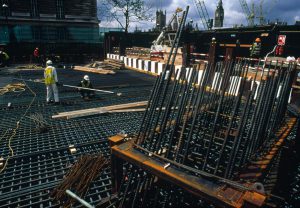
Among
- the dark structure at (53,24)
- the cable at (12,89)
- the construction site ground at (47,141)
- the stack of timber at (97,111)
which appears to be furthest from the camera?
the dark structure at (53,24)

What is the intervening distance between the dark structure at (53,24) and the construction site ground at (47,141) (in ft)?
60.8

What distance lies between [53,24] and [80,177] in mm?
32388

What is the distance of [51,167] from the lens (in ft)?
15.5

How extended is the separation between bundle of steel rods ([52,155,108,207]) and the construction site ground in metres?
0.11

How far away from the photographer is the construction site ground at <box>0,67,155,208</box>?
4.04m

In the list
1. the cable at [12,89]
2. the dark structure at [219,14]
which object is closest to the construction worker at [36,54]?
the cable at [12,89]

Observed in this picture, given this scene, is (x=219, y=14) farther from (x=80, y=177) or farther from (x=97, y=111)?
(x=80, y=177)

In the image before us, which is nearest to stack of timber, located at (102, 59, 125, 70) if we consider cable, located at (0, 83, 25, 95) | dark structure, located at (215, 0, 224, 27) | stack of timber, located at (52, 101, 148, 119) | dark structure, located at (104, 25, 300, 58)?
dark structure, located at (104, 25, 300, 58)

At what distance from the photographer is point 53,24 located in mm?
31656

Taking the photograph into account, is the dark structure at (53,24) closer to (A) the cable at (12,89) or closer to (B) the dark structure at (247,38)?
(B) the dark structure at (247,38)

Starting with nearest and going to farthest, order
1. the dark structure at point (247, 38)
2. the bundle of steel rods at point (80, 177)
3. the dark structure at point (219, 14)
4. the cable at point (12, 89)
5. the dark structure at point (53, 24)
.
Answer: the bundle of steel rods at point (80, 177)
the cable at point (12, 89)
the dark structure at point (247, 38)
the dark structure at point (53, 24)
the dark structure at point (219, 14)

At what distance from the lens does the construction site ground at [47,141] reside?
13.3ft

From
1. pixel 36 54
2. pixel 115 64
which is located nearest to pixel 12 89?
pixel 115 64

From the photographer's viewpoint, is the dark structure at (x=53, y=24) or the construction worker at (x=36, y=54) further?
the dark structure at (x=53, y=24)
